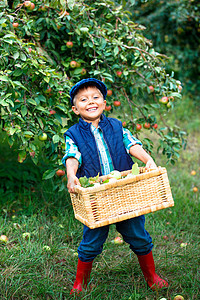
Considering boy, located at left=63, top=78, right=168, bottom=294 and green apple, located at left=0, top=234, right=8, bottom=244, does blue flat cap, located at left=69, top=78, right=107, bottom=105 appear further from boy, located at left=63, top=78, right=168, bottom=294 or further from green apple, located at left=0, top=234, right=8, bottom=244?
green apple, located at left=0, top=234, right=8, bottom=244

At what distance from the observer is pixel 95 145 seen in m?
1.91

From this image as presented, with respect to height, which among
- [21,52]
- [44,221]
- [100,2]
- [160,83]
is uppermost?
[100,2]

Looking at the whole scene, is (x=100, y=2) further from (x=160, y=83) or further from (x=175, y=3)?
(x=175, y=3)

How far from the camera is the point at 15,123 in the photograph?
2.36 m

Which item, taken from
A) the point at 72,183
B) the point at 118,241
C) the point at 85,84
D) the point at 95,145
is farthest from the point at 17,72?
the point at 118,241

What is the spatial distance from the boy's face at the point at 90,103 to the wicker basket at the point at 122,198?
46cm

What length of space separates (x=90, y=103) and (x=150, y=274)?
111 centimetres

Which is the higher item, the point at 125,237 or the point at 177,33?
the point at 177,33

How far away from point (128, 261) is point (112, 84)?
1.51 m

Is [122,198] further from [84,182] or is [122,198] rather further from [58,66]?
[58,66]

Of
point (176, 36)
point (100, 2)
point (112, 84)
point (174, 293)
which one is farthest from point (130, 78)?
point (176, 36)

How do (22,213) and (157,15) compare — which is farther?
(157,15)

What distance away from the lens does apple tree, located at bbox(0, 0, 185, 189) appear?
2318 mm

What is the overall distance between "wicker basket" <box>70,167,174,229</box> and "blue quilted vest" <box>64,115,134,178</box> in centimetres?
21
